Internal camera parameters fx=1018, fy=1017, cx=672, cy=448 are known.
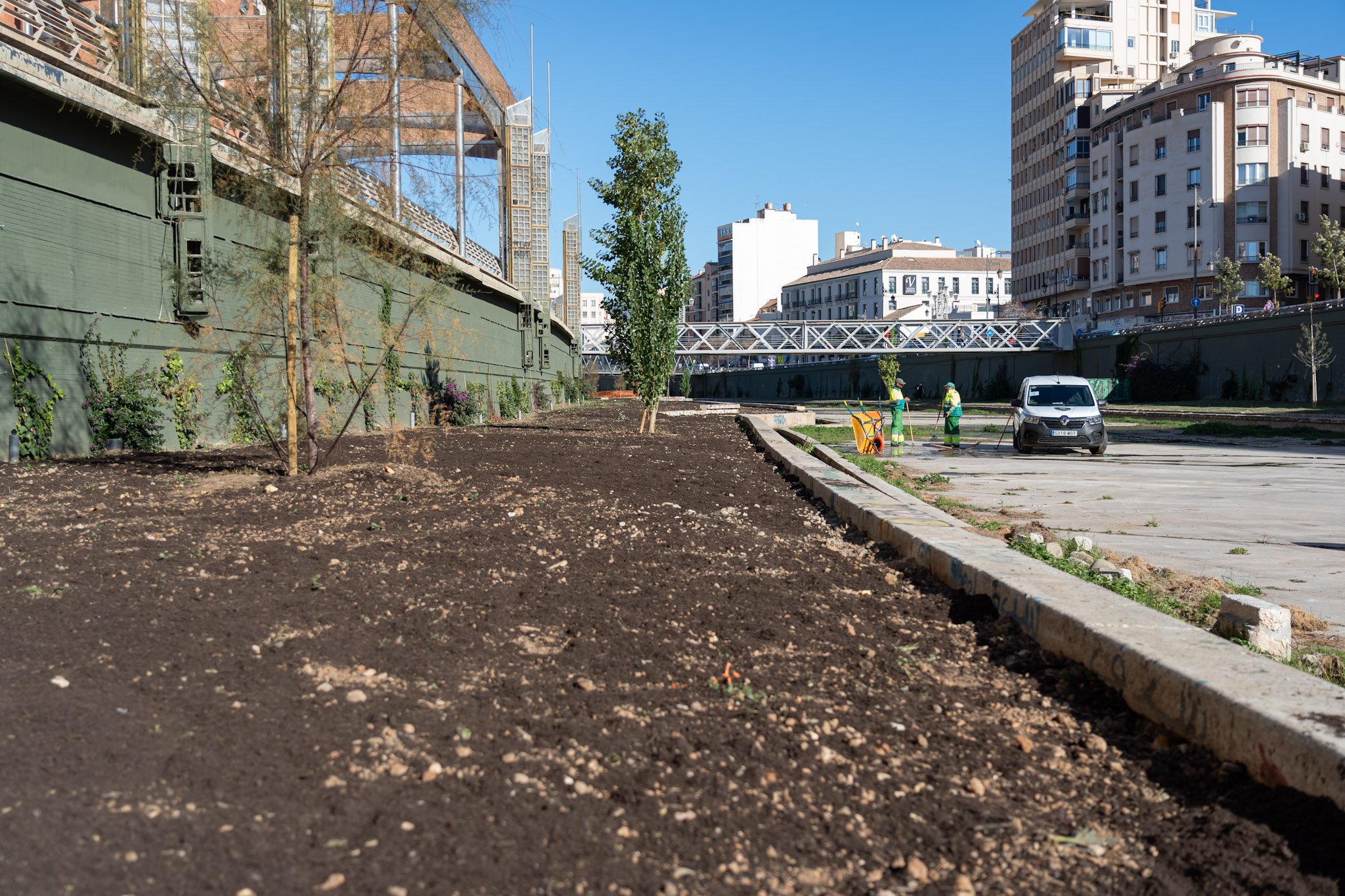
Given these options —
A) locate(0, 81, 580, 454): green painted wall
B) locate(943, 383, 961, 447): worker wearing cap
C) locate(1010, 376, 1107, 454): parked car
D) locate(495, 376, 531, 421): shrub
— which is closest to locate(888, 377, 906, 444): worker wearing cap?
locate(1010, 376, 1107, 454): parked car

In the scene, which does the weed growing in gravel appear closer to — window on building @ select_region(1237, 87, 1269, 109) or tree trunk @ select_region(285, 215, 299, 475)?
tree trunk @ select_region(285, 215, 299, 475)

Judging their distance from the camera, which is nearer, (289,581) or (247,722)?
(247,722)

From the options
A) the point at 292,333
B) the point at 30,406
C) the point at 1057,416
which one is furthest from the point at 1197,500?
the point at 30,406

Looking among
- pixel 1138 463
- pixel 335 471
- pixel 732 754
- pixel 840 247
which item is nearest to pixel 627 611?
pixel 732 754

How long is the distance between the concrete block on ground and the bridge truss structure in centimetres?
6635

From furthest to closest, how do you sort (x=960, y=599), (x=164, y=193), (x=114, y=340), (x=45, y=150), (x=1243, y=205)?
(x=1243, y=205) → (x=164, y=193) → (x=114, y=340) → (x=45, y=150) → (x=960, y=599)

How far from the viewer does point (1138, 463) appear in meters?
19.2

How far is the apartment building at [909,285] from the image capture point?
126312 millimetres

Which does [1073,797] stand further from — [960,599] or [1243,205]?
[1243,205]

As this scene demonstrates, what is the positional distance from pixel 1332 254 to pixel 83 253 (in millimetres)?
69546

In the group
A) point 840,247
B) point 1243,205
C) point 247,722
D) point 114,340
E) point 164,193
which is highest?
point 840,247

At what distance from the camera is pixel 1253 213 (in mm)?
71000

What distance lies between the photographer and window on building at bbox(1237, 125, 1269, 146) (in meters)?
70.6

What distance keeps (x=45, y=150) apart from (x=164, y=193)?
2.02 m
